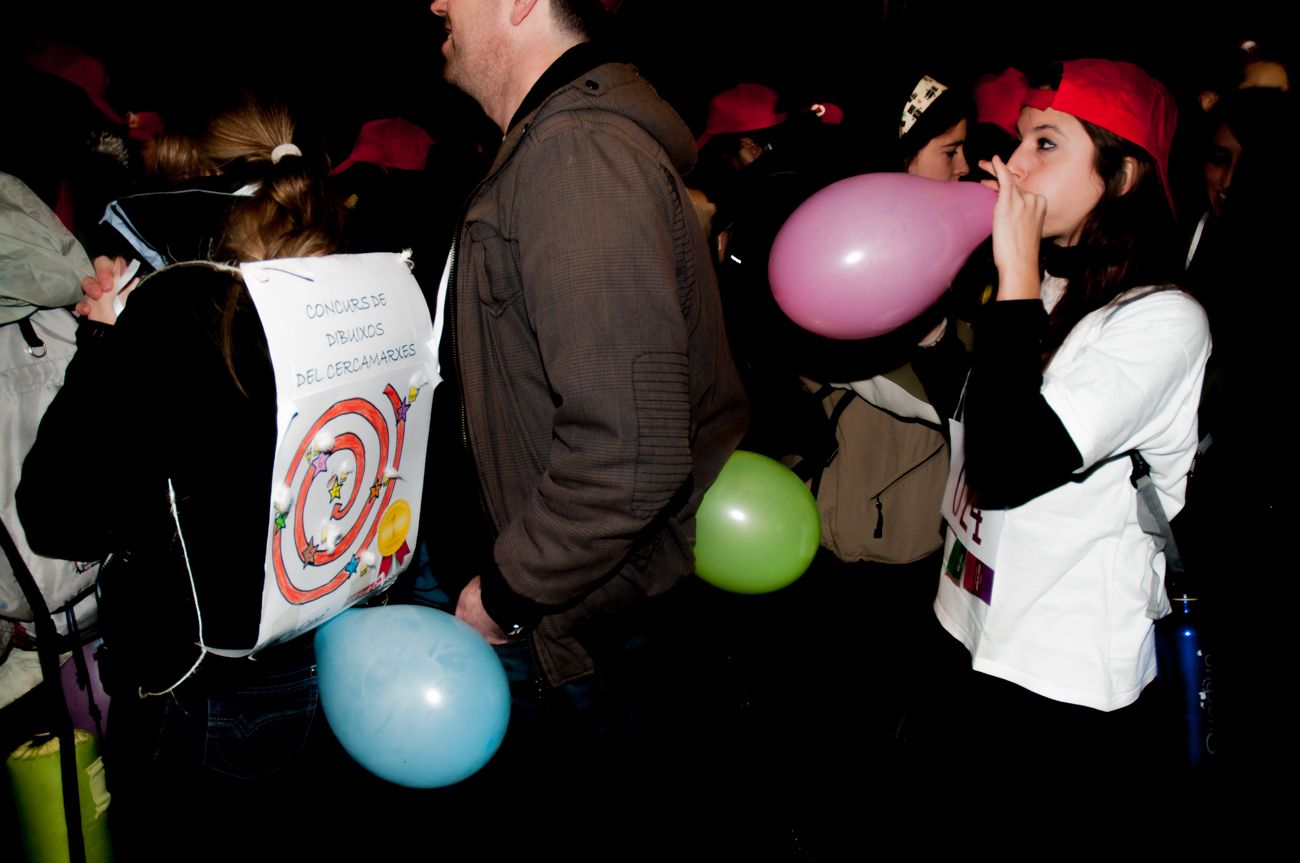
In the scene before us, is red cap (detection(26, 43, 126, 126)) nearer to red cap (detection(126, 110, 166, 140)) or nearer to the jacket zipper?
red cap (detection(126, 110, 166, 140))

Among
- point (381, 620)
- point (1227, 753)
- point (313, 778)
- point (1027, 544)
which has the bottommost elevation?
point (1227, 753)

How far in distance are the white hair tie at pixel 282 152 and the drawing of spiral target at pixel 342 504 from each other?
1.51ft

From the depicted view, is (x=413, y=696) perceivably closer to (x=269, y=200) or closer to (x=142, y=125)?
(x=269, y=200)

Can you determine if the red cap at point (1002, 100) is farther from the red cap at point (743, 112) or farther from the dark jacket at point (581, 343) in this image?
the dark jacket at point (581, 343)

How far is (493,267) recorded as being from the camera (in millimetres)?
1103

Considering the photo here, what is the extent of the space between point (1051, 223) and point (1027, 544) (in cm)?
66

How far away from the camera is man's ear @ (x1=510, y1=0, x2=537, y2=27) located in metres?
1.15

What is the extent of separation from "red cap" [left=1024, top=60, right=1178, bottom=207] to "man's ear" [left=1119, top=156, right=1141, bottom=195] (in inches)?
1.2

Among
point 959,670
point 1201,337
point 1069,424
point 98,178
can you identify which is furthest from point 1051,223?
point 98,178

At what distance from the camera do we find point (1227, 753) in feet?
7.47

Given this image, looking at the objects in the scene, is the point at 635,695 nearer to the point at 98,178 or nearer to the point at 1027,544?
the point at 1027,544

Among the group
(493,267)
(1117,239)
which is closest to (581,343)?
Answer: (493,267)

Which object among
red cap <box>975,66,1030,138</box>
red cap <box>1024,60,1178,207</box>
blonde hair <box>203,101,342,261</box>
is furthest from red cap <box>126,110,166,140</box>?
red cap <box>975,66,1030,138</box>

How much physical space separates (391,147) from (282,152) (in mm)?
1941
